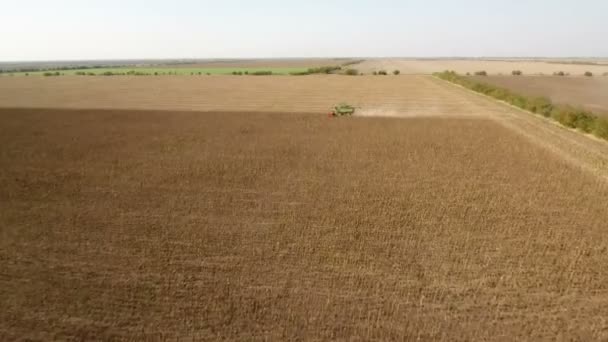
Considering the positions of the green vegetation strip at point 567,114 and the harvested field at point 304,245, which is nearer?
the harvested field at point 304,245

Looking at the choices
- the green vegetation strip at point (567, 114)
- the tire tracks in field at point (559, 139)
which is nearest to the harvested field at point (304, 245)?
the tire tracks in field at point (559, 139)

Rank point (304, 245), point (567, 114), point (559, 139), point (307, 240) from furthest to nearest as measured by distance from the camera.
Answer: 1. point (567, 114)
2. point (559, 139)
3. point (307, 240)
4. point (304, 245)

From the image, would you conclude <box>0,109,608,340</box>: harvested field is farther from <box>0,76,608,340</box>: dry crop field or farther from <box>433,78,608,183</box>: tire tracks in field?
<box>433,78,608,183</box>: tire tracks in field

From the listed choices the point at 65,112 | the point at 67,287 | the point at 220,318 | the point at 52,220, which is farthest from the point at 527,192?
the point at 65,112

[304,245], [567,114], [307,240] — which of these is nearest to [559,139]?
[567,114]

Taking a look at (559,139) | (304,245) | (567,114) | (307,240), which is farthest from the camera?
(567,114)

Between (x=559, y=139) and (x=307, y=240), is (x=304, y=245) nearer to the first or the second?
(x=307, y=240)

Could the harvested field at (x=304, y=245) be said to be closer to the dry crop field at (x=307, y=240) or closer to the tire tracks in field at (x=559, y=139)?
the dry crop field at (x=307, y=240)
